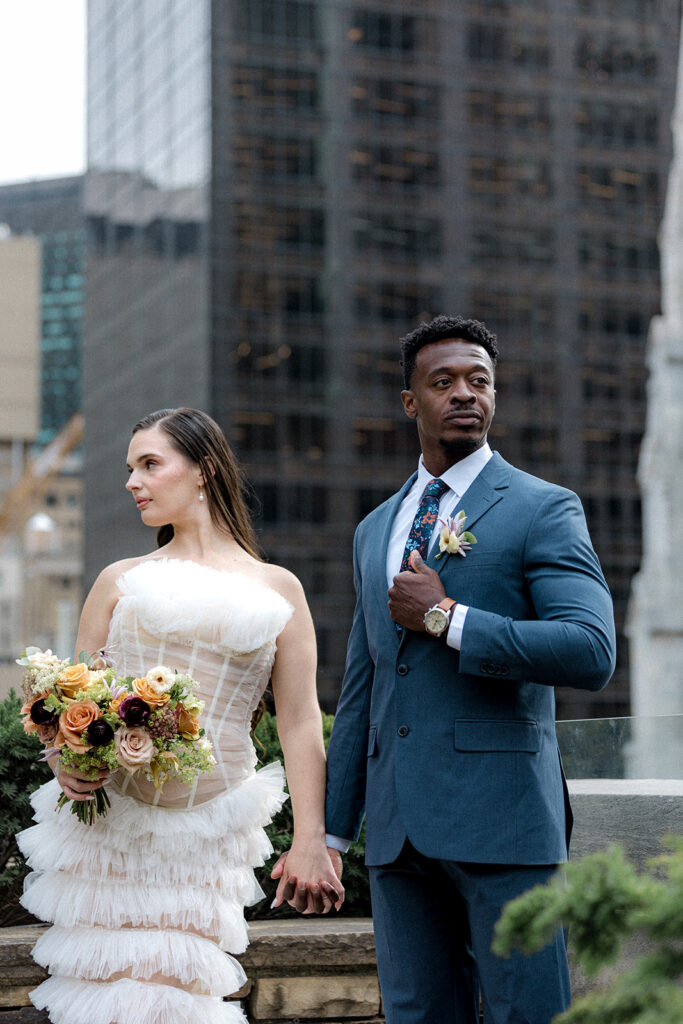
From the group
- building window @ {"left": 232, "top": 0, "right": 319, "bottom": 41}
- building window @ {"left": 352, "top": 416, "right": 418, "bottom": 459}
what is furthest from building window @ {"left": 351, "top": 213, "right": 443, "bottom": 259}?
building window @ {"left": 232, "top": 0, "right": 319, "bottom": 41}

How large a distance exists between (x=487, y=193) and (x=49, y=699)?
6109 centimetres

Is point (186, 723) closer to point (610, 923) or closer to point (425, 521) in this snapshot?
point (425, 521)

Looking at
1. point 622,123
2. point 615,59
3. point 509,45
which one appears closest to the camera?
point 509,45

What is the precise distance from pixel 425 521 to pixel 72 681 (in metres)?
1.13

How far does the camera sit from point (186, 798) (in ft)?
13.6

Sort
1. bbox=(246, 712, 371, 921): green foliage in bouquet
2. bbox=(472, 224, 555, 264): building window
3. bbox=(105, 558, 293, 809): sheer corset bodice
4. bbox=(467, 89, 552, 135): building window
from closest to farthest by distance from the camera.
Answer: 1. bbox=(105, 558, 293, 809): sheer corset bodice
2. bbox=(246, 712, 371, 921): green foliage in bouquet
3. bbox=(472, 224, 555, 264): building window
4. bbox=(467, 89, 552, 135): building window

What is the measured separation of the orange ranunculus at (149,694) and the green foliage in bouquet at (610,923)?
1.84 meters

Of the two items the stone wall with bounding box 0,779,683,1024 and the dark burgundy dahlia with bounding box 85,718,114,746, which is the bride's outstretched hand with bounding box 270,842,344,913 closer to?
the dark burgundy dahlia with bounding box 85,718,114,746

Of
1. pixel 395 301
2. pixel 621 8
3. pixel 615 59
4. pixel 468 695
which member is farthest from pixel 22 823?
pixel 621 8

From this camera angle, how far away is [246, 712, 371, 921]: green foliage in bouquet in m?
5.87

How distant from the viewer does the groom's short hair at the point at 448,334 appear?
3.83 m

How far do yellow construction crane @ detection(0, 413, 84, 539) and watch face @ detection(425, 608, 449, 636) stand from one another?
83.3 meters

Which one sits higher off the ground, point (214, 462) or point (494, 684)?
Answer: point (214, 462)

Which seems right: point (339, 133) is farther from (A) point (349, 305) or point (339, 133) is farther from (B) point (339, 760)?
(B) point (339, 760)
